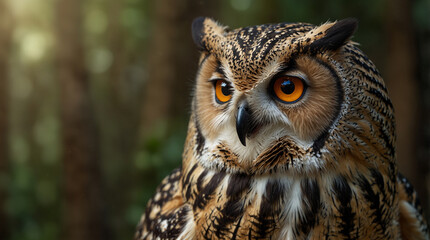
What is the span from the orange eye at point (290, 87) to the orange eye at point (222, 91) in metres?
0.16

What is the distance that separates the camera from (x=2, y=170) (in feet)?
18.5

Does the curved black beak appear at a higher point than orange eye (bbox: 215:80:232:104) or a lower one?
lower

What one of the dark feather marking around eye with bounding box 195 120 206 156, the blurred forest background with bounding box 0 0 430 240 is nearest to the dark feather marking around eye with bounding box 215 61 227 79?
the dark feather marking around eye with bounding box 195 120 206 156

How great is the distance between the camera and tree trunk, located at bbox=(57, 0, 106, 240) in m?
4.79

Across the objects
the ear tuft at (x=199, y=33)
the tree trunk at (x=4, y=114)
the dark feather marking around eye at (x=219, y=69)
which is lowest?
the tree trunk at (x=4, y=114)

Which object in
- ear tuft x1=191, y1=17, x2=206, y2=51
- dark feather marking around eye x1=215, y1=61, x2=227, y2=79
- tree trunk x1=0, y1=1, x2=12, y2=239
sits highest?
ear tuft x1=191, y1=17, x2=206, y2=51

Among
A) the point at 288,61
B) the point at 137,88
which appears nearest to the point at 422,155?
the point at 288,61

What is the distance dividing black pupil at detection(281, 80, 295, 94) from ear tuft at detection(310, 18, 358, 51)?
0.42 ft

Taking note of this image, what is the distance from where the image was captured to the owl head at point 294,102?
57.6 inches

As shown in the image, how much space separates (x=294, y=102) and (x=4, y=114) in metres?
5.10

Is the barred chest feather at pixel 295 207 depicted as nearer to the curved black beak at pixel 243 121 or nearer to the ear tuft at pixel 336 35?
the curved black beak at pixel 243 121

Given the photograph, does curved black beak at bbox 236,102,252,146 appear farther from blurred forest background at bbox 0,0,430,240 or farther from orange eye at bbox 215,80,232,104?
blurred forest background at bbox 0,0,430,240

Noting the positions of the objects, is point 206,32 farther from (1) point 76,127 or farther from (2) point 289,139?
(1) point 76,127

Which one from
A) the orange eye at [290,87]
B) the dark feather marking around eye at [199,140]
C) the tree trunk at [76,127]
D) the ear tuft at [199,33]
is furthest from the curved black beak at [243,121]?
the tree trunk at [76,127]
